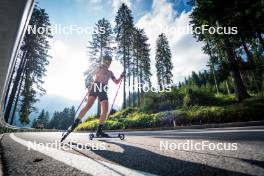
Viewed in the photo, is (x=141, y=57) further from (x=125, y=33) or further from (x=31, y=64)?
(x=31, y=64)

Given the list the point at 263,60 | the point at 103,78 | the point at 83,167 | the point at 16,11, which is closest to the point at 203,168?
the point at 83,167

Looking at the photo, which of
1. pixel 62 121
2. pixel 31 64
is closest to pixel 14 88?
pixel 31 64

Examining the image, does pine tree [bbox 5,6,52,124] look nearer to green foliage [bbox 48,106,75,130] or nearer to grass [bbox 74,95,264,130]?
grass [bbox 74,95,264,130]

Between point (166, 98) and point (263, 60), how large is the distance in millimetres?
10249

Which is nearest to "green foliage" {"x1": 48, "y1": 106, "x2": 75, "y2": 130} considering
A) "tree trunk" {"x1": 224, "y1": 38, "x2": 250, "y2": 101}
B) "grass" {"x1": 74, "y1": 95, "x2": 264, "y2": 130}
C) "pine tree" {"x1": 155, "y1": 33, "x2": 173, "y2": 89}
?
"pine tree" {"x1": 155, "y1": 33, "x2": 173, "y2": 89}

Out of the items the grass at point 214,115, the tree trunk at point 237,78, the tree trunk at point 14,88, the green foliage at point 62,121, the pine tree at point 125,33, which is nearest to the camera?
the grass at point 214,115

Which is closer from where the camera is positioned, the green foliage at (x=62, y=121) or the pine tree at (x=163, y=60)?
the pine tree at (x=163, y=60)

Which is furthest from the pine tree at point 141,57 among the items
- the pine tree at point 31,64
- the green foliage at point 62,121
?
the green foliage at point 62,121

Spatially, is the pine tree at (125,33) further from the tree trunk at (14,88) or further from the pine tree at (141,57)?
the tree trunk at (14,88)

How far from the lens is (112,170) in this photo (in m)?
1.84

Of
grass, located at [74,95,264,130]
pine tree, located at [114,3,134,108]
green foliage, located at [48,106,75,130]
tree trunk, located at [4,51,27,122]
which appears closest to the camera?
grass, located at [74,95,264,130]

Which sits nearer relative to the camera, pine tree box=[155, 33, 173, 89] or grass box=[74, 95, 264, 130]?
grass box=[74, 95, 264, 130]

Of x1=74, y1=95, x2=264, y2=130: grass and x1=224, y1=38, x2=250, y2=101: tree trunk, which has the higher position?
x1=224, y1=38, x2=250, y2=101: tree trunk

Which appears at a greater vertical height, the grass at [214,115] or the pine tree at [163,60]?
the pine tree at [163,60]
